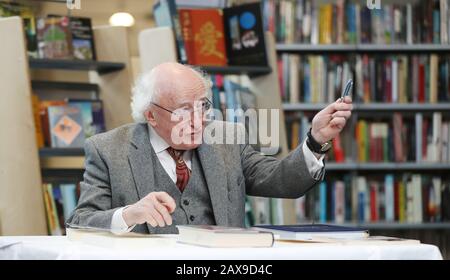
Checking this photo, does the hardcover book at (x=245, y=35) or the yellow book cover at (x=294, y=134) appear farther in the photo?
the yellow book cover at (x=294, y=134)

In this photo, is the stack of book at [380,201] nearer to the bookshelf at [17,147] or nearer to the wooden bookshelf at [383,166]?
the wooden bookshelf at [383,166]

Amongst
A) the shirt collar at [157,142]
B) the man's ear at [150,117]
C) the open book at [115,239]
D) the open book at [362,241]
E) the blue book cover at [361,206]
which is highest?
the man's ear at [150,117]

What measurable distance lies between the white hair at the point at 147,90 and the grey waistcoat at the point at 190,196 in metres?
0.17

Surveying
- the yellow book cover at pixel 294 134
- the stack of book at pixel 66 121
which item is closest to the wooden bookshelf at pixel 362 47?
the yellow book cover at pixel 294 134

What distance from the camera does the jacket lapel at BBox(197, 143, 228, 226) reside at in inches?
91.7

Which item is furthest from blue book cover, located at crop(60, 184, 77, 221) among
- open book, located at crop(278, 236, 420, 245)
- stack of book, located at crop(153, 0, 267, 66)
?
open book, located at crop(278, 236, 420, 245)

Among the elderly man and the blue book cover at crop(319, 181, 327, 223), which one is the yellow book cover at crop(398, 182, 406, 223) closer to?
the blue book cover at crop(319, 181, 327, 223)

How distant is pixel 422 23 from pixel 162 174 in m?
3.35

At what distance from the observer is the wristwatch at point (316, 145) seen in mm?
2245

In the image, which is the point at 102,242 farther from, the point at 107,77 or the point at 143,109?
the point at 107,77

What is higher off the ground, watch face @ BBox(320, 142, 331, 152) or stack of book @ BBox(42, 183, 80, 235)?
watch face @ BBox(320, 142, 331, 152)

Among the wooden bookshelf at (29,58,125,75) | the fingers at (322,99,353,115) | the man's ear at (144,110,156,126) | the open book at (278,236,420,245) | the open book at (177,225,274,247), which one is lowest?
the open book at (278,236,420,245)

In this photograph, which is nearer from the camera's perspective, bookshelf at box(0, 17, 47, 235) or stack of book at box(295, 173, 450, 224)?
bookshelf at box(0, 17, 47, 235)
